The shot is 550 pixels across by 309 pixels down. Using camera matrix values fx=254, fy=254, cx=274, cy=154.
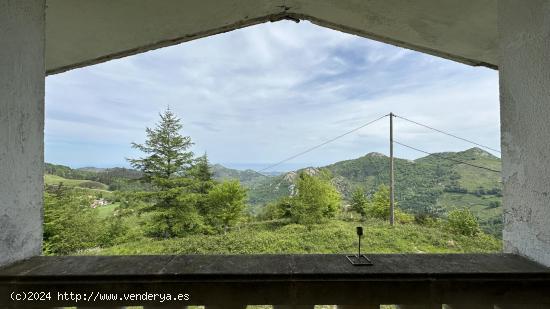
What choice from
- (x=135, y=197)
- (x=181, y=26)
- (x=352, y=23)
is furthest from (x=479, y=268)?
(x=135, y=197)

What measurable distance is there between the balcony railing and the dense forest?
12.6m

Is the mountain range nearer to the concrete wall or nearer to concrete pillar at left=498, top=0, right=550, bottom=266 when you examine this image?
concrete pillar at left=498, top=0, right=550, bottom=266

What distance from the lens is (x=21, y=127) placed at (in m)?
0.78

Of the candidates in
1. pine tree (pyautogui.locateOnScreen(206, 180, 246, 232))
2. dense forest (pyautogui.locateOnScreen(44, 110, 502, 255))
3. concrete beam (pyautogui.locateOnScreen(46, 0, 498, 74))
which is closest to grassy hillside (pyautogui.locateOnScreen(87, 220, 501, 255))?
dense forest (pyautogui.locateOnScreen(44, 110, 502, 255))

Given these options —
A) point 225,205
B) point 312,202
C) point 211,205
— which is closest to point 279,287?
→ point 312,202

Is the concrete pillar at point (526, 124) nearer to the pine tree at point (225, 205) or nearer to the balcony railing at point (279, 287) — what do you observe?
the balcony railing at point (279, 287)

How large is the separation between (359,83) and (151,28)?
37817 millimetres

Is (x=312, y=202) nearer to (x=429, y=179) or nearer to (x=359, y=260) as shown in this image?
(x=429, y=179)

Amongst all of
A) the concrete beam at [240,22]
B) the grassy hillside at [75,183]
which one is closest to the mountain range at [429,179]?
the grassy hillside at [75,183]

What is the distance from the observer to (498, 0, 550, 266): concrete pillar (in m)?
0.77

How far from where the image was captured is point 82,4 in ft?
4.17

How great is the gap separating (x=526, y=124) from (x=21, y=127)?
5.23 feet

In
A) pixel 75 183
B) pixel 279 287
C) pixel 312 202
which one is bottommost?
pixel 312 202

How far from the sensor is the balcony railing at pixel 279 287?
69 centimetres
